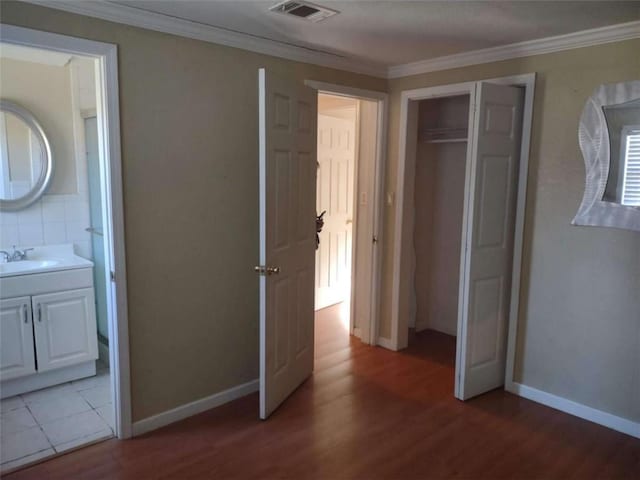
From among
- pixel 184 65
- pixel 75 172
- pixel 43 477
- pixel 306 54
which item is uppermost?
pixel 306 54

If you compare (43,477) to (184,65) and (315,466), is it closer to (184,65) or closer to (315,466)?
(315,466)

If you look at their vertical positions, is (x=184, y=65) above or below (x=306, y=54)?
below

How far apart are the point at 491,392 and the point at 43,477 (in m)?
2.70

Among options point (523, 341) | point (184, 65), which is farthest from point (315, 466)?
point (184, 65)

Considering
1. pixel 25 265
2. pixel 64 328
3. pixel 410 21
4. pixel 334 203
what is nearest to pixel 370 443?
pixel 64 328

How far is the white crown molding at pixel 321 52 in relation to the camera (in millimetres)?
2289

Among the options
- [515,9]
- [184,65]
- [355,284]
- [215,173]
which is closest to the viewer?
[515,9]

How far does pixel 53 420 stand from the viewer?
111 inches

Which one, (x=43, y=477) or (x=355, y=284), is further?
(x=355, y=284)

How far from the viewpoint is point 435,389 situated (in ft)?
10.8

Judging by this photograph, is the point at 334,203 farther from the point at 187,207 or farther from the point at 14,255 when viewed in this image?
the point at 14,255

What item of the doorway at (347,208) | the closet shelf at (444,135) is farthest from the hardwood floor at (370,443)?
the closet shelf at (444,135)

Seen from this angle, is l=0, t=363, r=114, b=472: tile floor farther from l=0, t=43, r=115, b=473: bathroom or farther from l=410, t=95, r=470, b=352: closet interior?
l=410, t=95, r=470, b=352: closet interior

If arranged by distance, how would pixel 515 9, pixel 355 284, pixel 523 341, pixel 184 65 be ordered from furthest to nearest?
pixel 355 284
pixel 523 341
pixel 184 65
pixel 515 9
